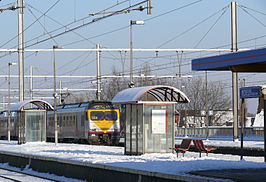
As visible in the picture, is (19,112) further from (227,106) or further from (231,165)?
(227,106)

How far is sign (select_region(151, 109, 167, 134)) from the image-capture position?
78.9ft

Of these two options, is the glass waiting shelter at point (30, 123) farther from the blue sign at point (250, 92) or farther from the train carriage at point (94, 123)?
the blue sign at point (250, 92)

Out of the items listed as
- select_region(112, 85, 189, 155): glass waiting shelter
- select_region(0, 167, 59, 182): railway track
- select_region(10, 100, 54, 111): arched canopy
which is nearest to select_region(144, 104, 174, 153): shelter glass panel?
select_region(112, 85, 189, 155): glass waiting shelter

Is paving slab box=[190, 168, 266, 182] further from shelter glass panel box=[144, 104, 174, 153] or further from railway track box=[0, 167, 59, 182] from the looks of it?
shelter glass panel box=[144, 104, 174, 153]

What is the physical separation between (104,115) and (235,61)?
97.8 ft

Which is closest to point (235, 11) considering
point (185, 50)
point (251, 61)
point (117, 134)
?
point (185, 50)

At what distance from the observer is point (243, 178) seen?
1389 cm

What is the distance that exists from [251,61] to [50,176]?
10466 mm

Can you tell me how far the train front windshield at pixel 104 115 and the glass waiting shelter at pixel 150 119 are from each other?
1996 centimetres

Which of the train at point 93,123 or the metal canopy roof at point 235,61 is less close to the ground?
the metal canopy roof at point 235,61

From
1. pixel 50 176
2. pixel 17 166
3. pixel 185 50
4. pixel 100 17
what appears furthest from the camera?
pixel 185 50

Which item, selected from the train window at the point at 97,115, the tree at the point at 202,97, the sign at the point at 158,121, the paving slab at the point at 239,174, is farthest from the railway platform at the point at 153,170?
the tree at the point at 202,97

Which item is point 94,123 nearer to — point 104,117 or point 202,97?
point 104,117

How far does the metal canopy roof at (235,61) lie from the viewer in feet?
48.8
